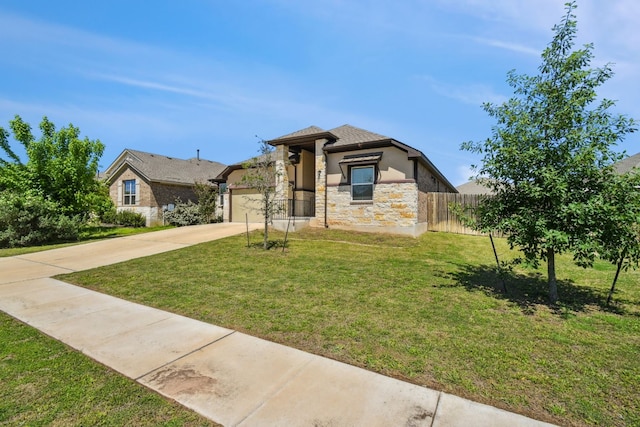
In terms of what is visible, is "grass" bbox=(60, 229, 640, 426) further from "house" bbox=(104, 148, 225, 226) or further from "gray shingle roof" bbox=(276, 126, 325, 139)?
"house" bbox=(104, 148, 225, 226)

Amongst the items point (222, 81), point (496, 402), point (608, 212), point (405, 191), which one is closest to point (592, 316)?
point (608, 212)

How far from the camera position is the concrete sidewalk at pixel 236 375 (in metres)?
2.40

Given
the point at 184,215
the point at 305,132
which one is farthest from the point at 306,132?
the point at 184,215

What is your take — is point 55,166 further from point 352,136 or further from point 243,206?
point 352,136

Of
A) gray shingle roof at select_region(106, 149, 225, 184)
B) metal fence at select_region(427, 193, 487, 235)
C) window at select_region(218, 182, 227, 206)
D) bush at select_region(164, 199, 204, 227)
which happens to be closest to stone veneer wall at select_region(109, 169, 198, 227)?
gray shingle roof at select_region(106, 149, 225, 184)

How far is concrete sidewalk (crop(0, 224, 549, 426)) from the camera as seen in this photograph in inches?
94.3

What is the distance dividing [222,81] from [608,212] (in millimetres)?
11170

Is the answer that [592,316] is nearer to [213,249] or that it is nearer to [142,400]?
[142,400]

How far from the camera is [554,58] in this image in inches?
212

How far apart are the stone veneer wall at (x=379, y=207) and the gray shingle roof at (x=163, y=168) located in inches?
571

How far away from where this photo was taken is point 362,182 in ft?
48.5

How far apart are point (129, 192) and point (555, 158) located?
26.2m

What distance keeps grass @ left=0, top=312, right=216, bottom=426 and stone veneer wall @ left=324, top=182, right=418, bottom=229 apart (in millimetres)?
12284

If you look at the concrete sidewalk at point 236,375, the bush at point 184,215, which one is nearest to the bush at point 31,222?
the bush at point 184,215
